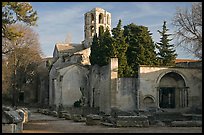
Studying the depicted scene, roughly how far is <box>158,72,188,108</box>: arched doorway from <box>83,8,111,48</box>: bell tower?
2403 centimetres

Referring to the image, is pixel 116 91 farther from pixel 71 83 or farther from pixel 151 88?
pixel 71 83

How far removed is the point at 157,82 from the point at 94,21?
26.5 m

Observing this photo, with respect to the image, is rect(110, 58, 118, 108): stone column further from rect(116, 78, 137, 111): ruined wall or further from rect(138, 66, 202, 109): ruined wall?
rect(138, 66, 202, 109): ruined wall

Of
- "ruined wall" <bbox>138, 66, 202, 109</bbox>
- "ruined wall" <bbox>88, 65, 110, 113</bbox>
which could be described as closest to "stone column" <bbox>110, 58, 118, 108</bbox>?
"ruined wall" <bbox>88, 65, 110, 113</bbox>

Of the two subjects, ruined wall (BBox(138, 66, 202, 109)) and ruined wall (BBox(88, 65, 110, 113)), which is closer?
ruined wall (BBox(138, 66, 202, 109))

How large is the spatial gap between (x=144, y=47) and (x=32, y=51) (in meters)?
19.4

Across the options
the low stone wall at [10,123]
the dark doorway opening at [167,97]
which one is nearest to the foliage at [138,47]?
the dark doorway opening at [167,97]

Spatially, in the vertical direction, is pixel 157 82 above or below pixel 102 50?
below

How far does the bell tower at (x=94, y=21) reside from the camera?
5550 cm

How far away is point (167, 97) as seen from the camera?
110 ft

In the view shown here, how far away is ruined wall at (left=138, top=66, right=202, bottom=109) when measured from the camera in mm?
31578

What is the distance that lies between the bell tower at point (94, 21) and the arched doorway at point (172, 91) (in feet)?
78.8

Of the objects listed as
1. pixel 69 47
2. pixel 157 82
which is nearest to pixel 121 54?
pixel 157 82

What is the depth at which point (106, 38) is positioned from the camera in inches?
1428
